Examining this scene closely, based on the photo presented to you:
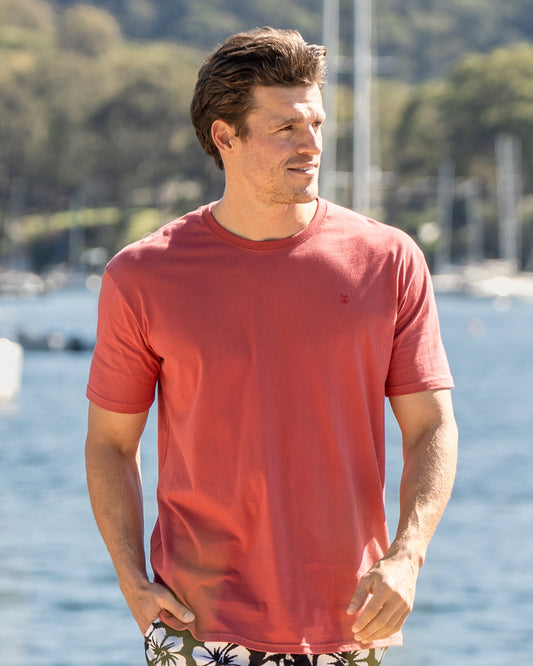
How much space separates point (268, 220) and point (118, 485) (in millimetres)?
508

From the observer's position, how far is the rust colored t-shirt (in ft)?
7.18

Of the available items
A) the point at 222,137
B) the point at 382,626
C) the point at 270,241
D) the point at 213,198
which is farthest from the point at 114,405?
the point at 213,198

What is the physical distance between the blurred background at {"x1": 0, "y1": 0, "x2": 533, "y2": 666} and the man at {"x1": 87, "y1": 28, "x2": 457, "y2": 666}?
0.29m

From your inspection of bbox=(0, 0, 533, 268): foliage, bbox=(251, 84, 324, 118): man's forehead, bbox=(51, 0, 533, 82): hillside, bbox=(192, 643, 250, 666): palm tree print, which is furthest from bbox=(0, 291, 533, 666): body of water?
bbox=(51, 0, 533, 82): hillside

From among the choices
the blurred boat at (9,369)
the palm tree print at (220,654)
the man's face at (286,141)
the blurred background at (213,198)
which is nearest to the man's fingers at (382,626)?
the palm tree print at (220,654)

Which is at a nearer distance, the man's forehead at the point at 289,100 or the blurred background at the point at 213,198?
the man's forehead at the point at 289,100

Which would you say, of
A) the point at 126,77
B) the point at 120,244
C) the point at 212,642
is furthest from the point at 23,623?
the point at 126,77

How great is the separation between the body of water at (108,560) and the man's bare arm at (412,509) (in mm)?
6383

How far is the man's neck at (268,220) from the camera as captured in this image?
7.50 feet

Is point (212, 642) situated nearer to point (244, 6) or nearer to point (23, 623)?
point (23, 623)

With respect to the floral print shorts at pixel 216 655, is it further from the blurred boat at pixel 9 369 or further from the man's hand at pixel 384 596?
the blurred boat at pixel 9 369

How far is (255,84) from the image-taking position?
225cm

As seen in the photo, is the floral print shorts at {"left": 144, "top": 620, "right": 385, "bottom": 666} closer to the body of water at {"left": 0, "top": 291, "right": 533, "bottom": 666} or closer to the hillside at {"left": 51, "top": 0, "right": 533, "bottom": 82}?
the body of water at {"left": 0, "top": 291, "right": 533, "bottom": 666}

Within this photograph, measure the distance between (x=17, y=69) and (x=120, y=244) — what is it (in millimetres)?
17861
